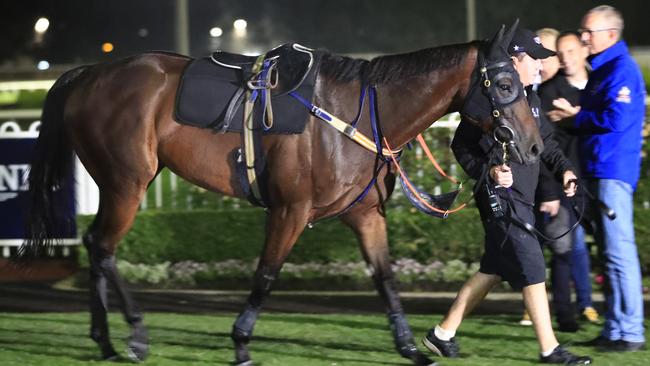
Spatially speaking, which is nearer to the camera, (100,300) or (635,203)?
(100,300)

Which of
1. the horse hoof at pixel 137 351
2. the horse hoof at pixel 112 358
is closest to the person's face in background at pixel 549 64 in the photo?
the horse hoof at pixel 137 351

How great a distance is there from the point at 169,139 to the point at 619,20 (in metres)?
2.51

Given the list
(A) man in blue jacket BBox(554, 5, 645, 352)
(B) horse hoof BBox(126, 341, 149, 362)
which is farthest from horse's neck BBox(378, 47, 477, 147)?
(B) horse hoof BBox(126, 341, 149, 362)

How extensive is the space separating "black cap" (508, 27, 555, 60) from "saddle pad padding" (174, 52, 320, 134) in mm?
979

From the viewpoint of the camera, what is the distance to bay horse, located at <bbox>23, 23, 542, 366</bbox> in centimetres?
534

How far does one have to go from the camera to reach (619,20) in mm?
6020

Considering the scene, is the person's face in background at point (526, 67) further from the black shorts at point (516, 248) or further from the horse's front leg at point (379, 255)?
the horse's front leg at point (379, 255)

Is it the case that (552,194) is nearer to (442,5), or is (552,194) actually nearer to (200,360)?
(200,360)

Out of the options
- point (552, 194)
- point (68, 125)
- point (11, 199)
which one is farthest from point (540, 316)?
point (11, 199)

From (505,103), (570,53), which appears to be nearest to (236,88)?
(505,103)

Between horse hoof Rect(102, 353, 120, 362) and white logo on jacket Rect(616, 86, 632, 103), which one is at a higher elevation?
white logo on jacket Rect(616, 86, 632, 103)

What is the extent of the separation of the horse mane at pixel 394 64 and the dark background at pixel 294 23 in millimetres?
7846

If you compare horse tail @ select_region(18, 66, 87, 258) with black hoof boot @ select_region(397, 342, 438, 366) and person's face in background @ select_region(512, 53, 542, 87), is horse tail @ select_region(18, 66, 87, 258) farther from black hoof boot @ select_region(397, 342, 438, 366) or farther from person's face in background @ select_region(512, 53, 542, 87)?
person's face in background @ select_region(512, 53, 542, 87)

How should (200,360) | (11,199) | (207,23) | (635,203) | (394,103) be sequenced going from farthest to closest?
(207,23) < (11,199) < (635,203) < (200,360) < (394,103)
